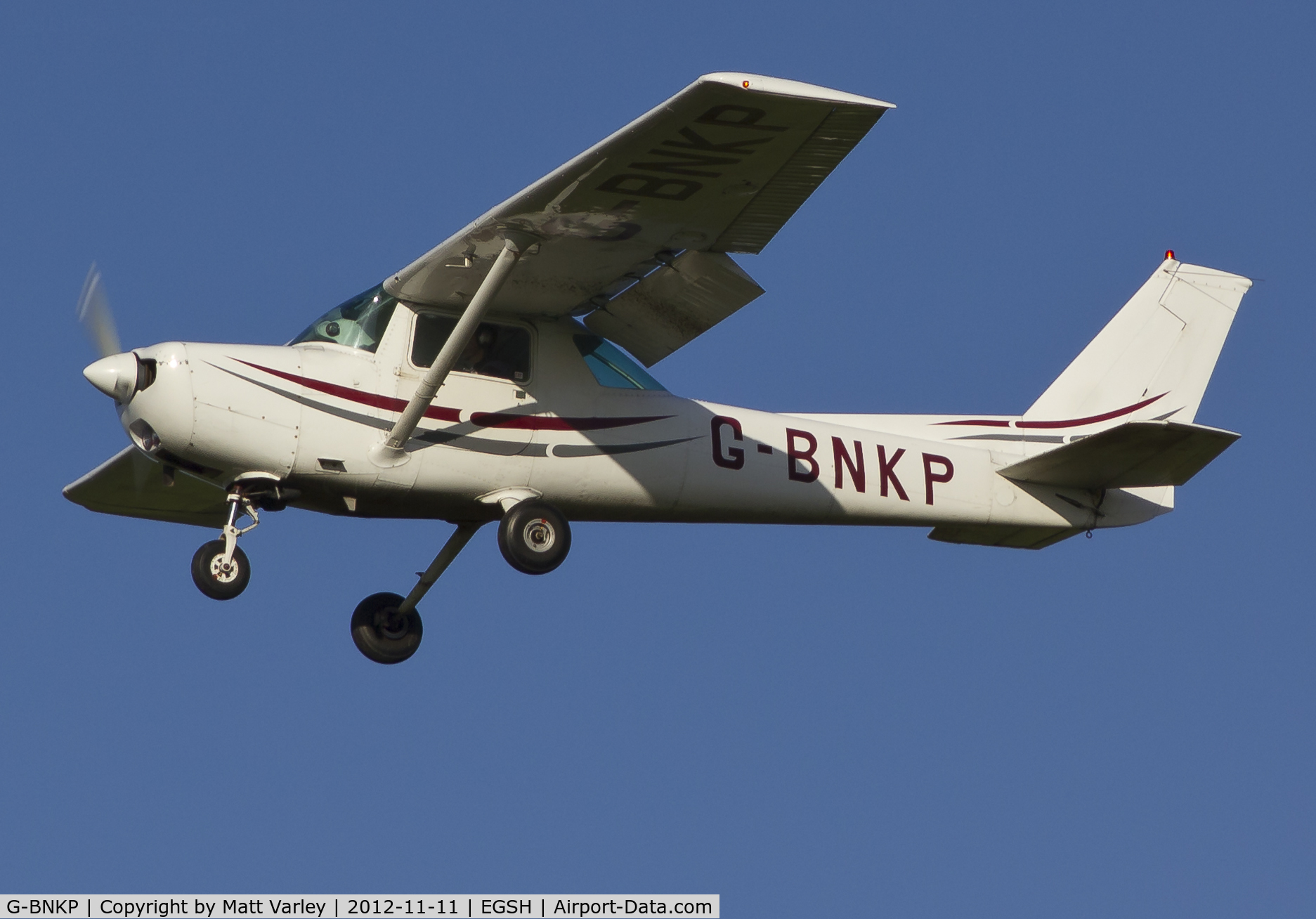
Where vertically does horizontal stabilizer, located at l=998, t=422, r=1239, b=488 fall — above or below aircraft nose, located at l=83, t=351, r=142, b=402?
above

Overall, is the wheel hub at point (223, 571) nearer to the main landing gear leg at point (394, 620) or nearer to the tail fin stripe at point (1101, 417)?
the main landing gear leg at point (394, 620)

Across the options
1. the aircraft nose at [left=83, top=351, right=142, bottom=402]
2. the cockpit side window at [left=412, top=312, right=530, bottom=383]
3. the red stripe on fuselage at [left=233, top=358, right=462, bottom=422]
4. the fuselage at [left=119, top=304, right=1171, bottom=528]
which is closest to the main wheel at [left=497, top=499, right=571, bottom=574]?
the fuselage at [left=119, top=304, right=1171, bottom=528]

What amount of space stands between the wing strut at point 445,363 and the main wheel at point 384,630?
1.94 meters

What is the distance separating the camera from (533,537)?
491 inches

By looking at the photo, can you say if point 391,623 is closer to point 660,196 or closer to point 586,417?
point 586,417

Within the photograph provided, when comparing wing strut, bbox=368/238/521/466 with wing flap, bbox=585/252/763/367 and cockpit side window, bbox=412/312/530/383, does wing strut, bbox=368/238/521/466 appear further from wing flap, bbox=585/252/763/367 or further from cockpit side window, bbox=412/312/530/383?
wing flap, bbox=585/252/763/367

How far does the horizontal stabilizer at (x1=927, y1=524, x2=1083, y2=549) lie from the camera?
1438 cm

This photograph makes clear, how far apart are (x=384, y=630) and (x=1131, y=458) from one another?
18.3ft

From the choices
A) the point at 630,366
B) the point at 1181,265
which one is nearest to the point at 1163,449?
the point at 1181,265

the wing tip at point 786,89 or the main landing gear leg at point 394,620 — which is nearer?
the wing tip at point 786,89

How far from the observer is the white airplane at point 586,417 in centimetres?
1155

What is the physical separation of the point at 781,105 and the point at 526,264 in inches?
94.3

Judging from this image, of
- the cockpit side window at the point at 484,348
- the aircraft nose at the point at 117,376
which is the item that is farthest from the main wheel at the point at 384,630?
the aircraft nose at the point at 117,376

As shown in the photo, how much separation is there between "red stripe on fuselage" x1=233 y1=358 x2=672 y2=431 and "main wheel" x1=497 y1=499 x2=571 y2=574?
55 centimetres
